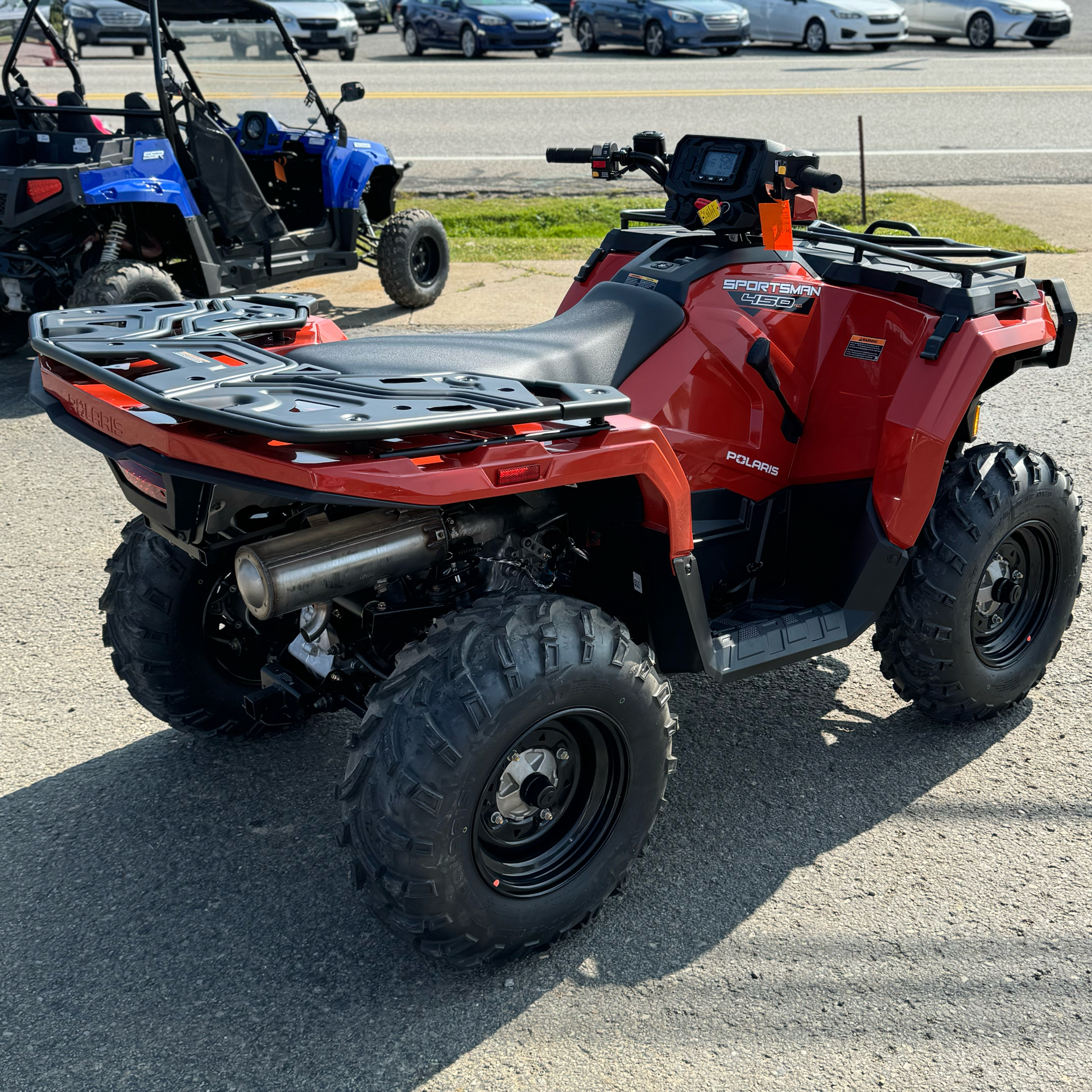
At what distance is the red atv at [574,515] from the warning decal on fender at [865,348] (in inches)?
0.5

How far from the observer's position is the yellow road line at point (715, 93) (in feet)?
56.0

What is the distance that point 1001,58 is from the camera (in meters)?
20.3

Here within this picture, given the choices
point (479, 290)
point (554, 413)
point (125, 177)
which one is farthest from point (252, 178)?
point (554, 413)

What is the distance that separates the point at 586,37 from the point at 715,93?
23.0 feet

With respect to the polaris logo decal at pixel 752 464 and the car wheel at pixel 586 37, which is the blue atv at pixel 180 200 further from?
the car wheel at pixel 586 37

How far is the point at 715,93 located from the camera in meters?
17.4

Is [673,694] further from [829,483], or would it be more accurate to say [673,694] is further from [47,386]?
[47,386]

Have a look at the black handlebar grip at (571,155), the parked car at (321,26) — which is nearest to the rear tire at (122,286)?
the black handlebar grip at (571,155)

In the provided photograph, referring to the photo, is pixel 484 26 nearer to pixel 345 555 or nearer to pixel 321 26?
pixel 321 26

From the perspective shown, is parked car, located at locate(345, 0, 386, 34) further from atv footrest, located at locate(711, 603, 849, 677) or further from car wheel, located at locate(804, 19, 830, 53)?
atv footrest, located at locate(711, 603, 849, 677)

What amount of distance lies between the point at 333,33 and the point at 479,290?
603 inches

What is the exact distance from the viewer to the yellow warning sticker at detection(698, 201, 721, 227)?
3447 mm

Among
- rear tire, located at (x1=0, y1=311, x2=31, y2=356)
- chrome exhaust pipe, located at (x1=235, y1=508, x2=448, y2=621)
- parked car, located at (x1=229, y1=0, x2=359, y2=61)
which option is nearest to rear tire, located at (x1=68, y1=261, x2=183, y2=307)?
rear tire, located at (x1=0, y1=311, x2=31, y2=356)

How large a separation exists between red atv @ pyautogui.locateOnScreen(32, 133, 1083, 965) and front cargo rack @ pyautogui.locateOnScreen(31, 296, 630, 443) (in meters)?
0.01
